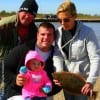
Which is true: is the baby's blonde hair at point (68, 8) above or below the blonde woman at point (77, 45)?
above

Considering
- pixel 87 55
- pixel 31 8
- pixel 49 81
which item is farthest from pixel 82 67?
pixel 31 8

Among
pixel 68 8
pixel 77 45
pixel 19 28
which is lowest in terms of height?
pixel 77 45

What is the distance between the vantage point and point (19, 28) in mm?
6086

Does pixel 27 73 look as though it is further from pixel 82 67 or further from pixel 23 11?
pixel 23 11

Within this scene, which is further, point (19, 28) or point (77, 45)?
point (19, 28)

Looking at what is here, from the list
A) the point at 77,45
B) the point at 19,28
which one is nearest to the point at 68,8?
the point at 77,45

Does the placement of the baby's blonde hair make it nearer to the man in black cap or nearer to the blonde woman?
the blonde woman

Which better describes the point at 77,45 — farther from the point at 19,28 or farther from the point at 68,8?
the point at 19,28

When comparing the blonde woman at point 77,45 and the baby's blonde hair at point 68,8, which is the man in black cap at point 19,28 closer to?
the blonde woman at point 77,45

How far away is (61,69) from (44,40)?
45cm

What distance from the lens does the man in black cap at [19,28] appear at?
6.02m

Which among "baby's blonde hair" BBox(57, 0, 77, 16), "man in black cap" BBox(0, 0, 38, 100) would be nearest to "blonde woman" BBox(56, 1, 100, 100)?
"baby's blonde hair" BBox(57, 0, 77, 16)

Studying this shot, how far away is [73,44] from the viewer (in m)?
5.38

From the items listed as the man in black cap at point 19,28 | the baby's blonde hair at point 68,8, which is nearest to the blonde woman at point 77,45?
the baby's blonde hair at point 68,8
